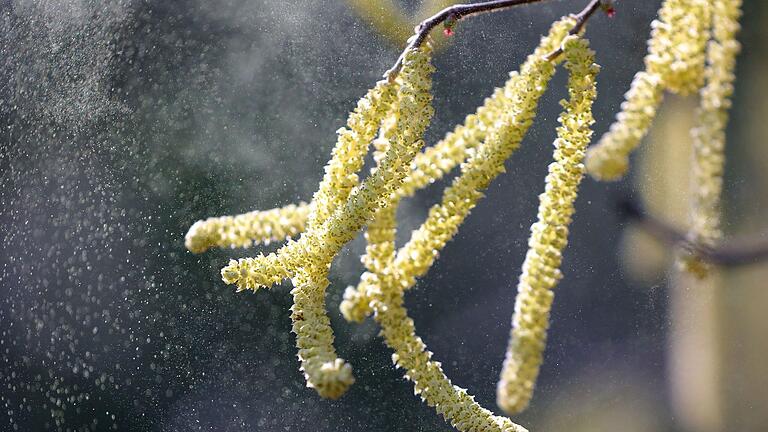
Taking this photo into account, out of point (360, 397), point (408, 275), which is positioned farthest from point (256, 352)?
point (408, 275)

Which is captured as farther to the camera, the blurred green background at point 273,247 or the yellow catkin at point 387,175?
the blurred green background at point 273,247

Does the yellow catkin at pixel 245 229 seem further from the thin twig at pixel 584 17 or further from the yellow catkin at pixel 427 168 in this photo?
the thin twig at pixel 584 17

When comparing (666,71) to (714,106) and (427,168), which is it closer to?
(714,106)

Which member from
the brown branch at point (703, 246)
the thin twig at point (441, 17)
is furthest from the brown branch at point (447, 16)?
the brown branch at point (703, 246)

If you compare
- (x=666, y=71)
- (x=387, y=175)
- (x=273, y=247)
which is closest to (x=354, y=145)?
(x=387, y=175)

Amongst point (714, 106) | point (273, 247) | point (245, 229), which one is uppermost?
point (714, 106)

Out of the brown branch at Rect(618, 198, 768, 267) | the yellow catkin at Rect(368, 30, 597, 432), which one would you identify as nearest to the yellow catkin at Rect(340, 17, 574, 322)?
the yellow catkin at Rect(368, 30, 597, 432)
